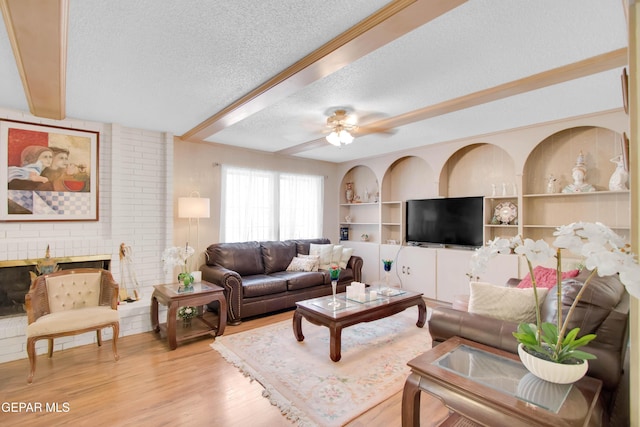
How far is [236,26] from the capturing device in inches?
72.7

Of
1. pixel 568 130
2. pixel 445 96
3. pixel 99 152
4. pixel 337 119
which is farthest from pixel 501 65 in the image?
pixel 99 152

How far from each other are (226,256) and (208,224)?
0.64 meters

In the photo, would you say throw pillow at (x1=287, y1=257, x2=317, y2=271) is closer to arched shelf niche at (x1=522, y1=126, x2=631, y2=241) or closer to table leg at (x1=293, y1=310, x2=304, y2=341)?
table leg at (x1=293, y1=310, x2=304, y2=341)

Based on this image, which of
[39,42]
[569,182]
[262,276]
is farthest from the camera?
[262,276]

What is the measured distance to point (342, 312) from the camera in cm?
296

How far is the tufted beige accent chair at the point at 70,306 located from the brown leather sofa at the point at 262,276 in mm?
1189

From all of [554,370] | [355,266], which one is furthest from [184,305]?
[554,370]

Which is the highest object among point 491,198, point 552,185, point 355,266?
point 552,185

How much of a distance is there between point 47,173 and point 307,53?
326 centimetres

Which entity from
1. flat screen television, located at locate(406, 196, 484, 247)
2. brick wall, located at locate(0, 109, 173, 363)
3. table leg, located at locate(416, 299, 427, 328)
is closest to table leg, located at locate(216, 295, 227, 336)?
brick wall, located at locate(0, 109, 173, 363)

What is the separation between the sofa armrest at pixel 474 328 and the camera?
5.97 feet

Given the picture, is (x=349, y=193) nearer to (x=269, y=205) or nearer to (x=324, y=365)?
(x=269, y=205)

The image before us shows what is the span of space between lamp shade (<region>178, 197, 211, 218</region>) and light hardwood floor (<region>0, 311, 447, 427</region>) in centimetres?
161

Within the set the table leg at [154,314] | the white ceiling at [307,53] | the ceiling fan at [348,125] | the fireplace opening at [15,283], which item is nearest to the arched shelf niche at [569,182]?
the white ceiling at [307,53]
